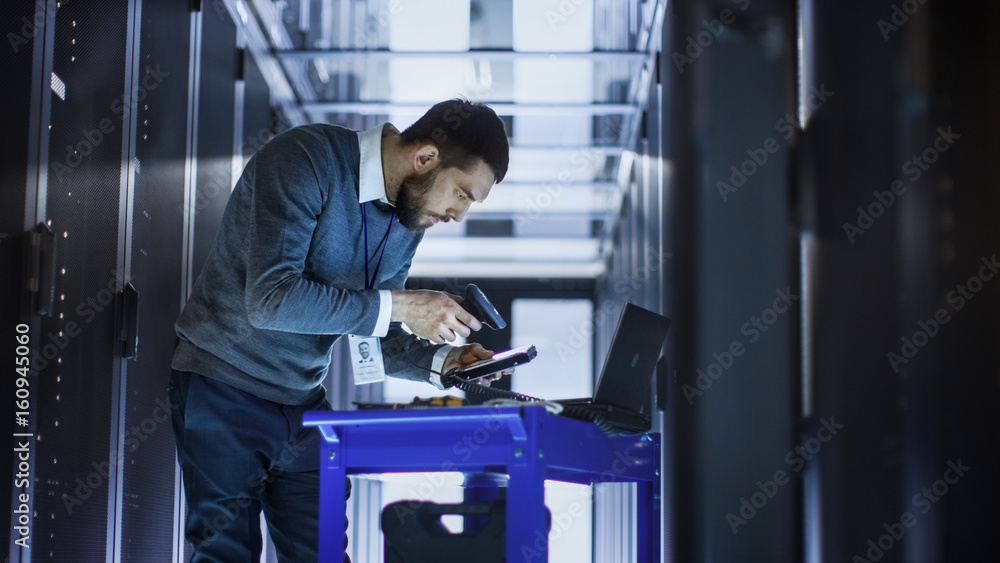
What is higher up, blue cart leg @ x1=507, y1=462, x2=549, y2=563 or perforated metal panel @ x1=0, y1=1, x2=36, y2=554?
perforated metal panel @ x1=0, y1=1, x2=36, y2=554

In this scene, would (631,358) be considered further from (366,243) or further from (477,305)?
(366,243)

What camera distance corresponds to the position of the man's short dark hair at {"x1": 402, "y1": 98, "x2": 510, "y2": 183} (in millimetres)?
2297

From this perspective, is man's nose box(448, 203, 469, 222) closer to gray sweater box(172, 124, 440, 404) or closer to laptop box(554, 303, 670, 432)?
gray sweater box(172, 124, 440, 404)

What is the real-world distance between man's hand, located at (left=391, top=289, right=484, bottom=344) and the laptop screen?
31 centimetres

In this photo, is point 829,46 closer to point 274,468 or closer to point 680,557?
point 680,557

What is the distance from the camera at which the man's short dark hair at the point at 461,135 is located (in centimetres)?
230

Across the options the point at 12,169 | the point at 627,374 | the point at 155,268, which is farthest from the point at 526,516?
the point at 155,268

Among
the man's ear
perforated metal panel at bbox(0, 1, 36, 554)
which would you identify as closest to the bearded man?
the man's ear

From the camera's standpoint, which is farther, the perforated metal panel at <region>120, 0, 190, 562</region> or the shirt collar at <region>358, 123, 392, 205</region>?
the perforated metal panel at <region>120, 0, 190, 562</region>

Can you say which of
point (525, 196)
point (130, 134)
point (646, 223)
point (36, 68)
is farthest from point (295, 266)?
point (525, 196)

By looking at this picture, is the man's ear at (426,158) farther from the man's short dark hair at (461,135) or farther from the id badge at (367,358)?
the id badge at (367,358)

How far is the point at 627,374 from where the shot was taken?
2080mm

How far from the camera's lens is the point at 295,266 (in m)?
2.05

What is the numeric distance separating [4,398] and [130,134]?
1.02m
